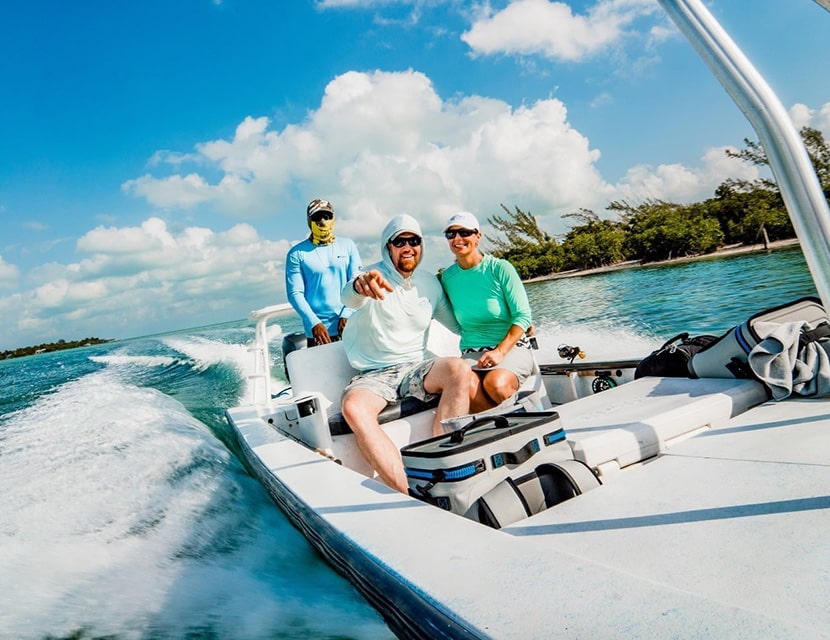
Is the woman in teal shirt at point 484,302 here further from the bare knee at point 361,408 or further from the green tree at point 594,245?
the green tree at point 594,245

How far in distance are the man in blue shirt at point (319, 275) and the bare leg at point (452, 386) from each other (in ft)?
4.01

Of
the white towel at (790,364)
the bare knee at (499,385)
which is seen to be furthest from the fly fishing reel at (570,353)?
the white towel at (790,364)

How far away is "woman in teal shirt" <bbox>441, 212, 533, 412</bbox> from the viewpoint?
2.59m

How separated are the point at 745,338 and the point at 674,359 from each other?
41cm

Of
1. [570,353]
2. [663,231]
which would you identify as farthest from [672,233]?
[570,353]

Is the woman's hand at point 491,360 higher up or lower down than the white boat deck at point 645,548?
higher up

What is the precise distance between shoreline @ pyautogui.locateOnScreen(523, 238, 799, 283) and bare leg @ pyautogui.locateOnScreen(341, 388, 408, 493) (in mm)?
19506

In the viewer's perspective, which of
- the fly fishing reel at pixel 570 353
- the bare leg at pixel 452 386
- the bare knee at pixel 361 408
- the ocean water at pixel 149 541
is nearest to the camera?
the ocean water at pixel 149 541

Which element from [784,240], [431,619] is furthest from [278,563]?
[784,240]

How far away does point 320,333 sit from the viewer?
3389mm

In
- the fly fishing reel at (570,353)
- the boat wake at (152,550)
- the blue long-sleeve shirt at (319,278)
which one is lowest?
the boat wake at (152,550)

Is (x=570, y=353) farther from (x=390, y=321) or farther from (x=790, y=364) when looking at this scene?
(x=790, y=364)

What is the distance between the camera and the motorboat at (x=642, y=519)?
0.78 meters

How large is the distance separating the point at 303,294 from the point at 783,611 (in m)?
3.11
